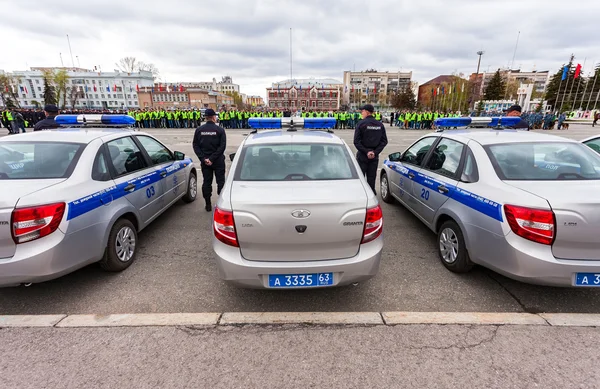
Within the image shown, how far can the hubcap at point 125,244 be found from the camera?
141 inches

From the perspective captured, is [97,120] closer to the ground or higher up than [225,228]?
higher up

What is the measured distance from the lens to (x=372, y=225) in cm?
269

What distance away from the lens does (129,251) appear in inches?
148

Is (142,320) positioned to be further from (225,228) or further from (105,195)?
(105,195)

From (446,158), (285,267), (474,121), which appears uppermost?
(474,121)

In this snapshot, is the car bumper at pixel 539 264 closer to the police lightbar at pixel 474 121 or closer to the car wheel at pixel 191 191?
the police lightbar at pixel 474 121

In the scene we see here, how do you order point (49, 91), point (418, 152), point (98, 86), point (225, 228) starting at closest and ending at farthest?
point (225, 228), point (418, 152), point (49, 91), point (98, 86)

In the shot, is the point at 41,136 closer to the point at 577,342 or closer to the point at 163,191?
the point at 163,191

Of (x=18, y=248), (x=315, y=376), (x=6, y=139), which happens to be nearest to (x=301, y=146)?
(x=315, y=376)

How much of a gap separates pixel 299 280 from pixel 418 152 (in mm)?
3401

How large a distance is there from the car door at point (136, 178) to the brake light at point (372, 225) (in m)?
2.90

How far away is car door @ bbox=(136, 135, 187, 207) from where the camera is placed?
482 centimetres

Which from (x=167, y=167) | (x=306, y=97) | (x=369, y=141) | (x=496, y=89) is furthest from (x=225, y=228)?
Answer: (x=306, y=97)

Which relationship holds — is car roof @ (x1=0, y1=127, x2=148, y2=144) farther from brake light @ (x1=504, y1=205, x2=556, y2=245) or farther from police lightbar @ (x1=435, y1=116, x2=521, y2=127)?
police lightbar @ (x1=435, y1=116, x2=521, y2=127)
